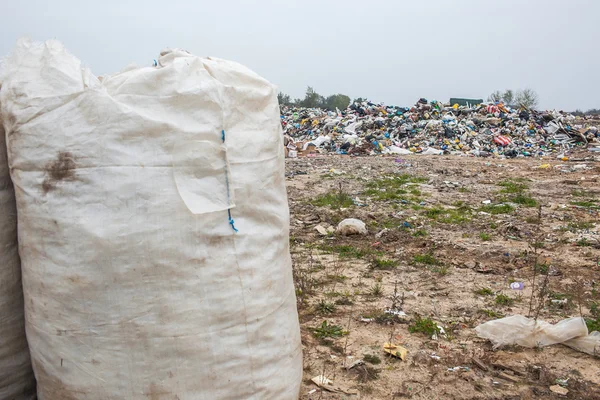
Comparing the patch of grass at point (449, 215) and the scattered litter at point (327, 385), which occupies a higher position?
the scattered litter at point (327, 385)

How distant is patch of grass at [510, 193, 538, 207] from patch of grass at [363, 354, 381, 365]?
13.5 ft

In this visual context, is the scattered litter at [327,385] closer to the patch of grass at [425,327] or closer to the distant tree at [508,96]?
the patch of grass at [425,327]

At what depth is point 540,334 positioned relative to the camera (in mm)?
2322

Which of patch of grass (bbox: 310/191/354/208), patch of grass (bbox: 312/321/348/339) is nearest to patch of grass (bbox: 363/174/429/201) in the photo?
patch of grass (bbox: 310/191/354/208)

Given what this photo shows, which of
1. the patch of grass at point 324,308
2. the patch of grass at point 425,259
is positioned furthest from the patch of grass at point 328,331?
the patch of grass at point 425,259

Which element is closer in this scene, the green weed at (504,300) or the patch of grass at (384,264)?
the green weed at (504,300)

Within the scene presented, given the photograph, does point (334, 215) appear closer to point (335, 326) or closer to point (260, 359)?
point (335, 326)

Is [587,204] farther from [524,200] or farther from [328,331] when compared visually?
[328,331]

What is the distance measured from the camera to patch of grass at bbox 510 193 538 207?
5684 millimetres

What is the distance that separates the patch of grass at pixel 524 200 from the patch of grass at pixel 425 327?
144 inches

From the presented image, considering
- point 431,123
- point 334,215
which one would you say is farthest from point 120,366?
point 431,123

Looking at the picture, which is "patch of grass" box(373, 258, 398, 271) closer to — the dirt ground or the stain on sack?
the dirt ground

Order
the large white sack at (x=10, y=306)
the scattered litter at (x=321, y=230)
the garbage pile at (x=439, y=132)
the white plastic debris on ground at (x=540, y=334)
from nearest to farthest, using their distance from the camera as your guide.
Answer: the large white sack at (x=10, y=306)
the white plastic debris on ground at (x=540, y=334)
the scattered litter at (x=321, y=230)
the garbage pile at (x=439, y=132)

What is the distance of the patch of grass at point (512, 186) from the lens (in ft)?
21.5
